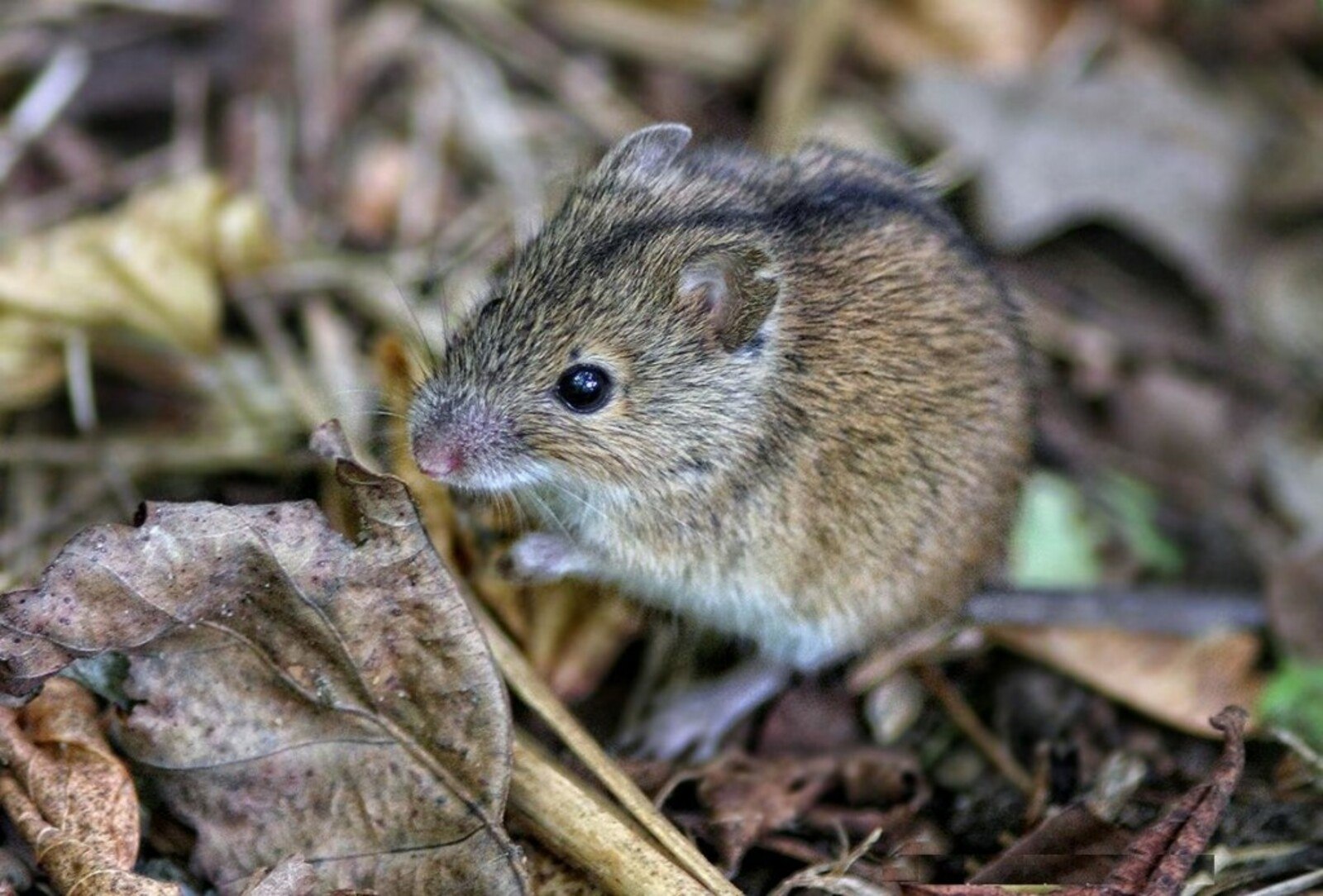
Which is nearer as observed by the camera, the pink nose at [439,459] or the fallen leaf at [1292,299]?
the pink nose at [439,459]

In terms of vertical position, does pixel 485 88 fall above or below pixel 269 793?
above

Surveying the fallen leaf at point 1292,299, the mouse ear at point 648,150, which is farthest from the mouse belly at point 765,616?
the fallen leaf at point 1292,299

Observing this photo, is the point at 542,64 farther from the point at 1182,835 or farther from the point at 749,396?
the point at 1182,835

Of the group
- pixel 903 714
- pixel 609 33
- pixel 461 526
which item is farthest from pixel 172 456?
pixel 609 33

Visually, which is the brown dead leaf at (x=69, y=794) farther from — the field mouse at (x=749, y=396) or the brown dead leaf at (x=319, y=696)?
the field mouse at (x=749, y=396)

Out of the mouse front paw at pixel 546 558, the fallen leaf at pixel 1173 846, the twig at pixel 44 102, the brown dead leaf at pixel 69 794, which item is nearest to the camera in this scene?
the brown dead leaf at pixel 69 794

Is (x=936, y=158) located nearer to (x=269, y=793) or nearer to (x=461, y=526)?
(x=461, y=526)
